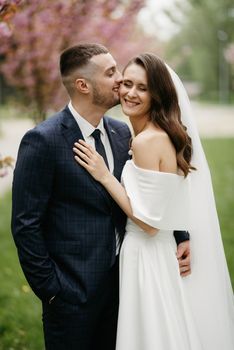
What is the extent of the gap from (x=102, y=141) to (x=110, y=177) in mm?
329

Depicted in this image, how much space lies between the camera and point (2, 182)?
12203mm

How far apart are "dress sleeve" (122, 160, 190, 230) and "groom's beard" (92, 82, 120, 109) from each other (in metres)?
0.37

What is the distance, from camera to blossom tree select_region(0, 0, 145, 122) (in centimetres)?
635

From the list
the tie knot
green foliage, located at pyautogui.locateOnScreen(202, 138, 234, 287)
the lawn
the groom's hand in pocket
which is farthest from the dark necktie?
green foliage, located at pyautogui.locateOnScreen(202, 138, 234, 287)

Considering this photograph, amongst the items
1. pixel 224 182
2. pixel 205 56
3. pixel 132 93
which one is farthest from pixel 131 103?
pixel 205 56

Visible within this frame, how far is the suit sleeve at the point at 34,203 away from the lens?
2.86 metres

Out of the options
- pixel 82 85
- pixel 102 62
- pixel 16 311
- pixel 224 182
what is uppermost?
pixel 102 62

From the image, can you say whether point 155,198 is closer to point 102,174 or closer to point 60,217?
point 102,174

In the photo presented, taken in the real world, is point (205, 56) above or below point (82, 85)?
above

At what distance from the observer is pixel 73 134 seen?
3027 mm

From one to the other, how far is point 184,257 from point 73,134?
109 centimetres

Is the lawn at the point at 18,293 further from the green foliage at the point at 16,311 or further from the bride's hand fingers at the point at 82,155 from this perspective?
the bride's hand fingers at the point at 82,155

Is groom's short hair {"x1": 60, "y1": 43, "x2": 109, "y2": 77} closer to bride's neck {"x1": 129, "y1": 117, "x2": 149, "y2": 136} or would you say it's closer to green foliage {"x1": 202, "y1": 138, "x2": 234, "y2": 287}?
bride's neck {"x1": 129, "y1": 117, "x2": 149, "y2": 136}

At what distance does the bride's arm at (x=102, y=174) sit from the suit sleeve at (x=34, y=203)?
0.19 meters
